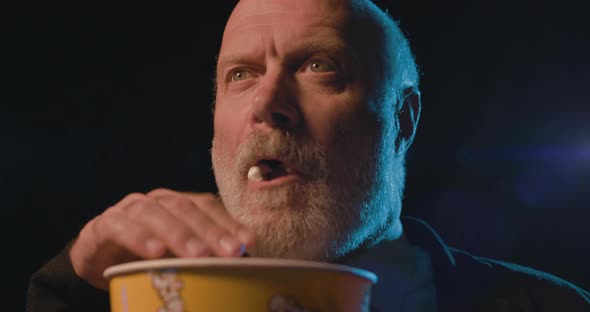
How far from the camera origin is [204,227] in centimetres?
60

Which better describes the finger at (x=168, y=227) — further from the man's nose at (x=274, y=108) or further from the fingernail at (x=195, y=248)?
the man's nose at (x=274, y=108)

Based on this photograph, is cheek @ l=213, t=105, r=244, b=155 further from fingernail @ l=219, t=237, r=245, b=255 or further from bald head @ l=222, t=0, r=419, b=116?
fingernail @ l=219, t=237, r=245, b=255

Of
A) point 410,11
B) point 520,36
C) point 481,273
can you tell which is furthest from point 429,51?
point 481,273

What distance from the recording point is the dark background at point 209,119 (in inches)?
86.4

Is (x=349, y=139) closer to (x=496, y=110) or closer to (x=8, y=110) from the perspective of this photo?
(x=496, y=110)

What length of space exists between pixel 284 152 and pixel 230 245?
1.51 ft

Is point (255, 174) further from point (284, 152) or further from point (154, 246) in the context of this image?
point (154, 246)

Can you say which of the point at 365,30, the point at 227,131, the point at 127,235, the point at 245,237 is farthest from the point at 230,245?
the point at 365,30

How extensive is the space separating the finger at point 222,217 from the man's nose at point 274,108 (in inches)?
13.3

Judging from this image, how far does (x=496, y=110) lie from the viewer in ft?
7.36

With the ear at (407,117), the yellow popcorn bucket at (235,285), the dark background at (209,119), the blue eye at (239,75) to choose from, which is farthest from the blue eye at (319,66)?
the dark background at (209,119)

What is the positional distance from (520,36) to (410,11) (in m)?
0.42

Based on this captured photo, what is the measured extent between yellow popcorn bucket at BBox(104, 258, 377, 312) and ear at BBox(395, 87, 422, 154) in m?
0.93

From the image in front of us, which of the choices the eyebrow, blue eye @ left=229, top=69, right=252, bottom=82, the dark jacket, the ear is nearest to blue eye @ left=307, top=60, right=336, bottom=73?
the eyebrow
